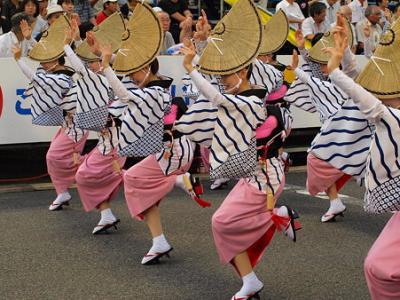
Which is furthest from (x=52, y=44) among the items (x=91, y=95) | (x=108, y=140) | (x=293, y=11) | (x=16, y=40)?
(x=293, y=11)

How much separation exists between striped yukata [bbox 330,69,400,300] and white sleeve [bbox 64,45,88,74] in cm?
335

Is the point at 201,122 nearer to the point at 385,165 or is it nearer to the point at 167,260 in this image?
the point at 167,260

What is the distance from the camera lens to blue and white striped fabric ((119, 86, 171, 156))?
6137 millimetres

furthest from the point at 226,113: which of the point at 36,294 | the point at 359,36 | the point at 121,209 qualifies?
the point at 359,36

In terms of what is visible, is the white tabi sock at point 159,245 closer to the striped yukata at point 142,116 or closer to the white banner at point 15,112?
the striped yukata at point 142,116

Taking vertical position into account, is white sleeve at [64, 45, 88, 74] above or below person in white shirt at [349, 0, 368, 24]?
above

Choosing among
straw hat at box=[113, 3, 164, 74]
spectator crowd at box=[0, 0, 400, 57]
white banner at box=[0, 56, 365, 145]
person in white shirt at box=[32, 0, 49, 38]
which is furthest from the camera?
person in white shirt at box=[32, 0, 49, 38]

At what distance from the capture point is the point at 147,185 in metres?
6.35

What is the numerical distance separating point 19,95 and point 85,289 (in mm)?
4413

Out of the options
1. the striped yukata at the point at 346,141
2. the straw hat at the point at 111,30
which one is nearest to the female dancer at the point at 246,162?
the striped yukata at the point at 346,141

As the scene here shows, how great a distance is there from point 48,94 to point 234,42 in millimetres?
2999

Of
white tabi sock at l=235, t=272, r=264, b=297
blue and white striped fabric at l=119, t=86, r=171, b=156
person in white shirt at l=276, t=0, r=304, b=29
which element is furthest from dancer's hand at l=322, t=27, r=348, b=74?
person in white shirt at l=276, t=0, r=304, b=29

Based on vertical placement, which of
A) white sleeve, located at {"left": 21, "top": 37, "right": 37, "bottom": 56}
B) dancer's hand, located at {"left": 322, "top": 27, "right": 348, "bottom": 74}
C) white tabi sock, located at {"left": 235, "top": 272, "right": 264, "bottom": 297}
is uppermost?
dancer's hand, located at {"left": 322, "top": 27, "right": 348, "bottom": 74}

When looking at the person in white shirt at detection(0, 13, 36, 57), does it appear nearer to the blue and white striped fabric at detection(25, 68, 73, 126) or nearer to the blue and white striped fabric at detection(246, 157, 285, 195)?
the blue and white striped fabric at detection(25, 68, 73, 126)
